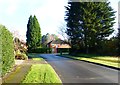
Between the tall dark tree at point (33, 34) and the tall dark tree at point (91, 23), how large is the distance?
140ft

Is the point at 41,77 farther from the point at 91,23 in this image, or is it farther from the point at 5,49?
the point at 91,23

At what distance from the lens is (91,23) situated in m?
51.4

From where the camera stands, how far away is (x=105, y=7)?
5369cm

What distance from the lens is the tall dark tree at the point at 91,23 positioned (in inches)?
2026

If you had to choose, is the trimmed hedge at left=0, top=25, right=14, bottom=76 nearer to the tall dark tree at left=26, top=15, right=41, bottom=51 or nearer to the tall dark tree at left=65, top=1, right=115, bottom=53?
the tall dark tree at left=65, top=1, right=115, bottom=53

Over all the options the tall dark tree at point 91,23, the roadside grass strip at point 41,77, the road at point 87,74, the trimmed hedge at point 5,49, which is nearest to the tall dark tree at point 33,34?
the tall dark tree at point 91,23

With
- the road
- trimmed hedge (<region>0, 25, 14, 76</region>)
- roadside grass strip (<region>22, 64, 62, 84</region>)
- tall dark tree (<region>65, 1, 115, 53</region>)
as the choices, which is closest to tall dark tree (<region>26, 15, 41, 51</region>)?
tall dark tree (<region>65, 1, 115, 53</region>)

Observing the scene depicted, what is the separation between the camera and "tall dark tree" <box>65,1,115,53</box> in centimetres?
5147

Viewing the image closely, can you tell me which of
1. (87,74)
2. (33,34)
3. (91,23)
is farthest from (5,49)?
(33,34)

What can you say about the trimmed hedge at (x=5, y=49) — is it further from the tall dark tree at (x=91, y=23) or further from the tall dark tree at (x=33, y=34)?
the tall dark tree at (x=33, y=34)

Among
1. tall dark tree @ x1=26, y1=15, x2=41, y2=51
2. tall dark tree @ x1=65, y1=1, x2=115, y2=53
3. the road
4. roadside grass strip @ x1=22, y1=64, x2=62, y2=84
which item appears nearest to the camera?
roadside grass strip @ x1=22, y1=64, x2=62, y2=84

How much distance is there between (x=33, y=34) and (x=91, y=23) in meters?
50.2

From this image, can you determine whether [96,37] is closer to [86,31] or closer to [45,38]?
[86,31]

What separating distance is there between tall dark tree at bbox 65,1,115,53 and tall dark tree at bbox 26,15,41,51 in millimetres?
42555
